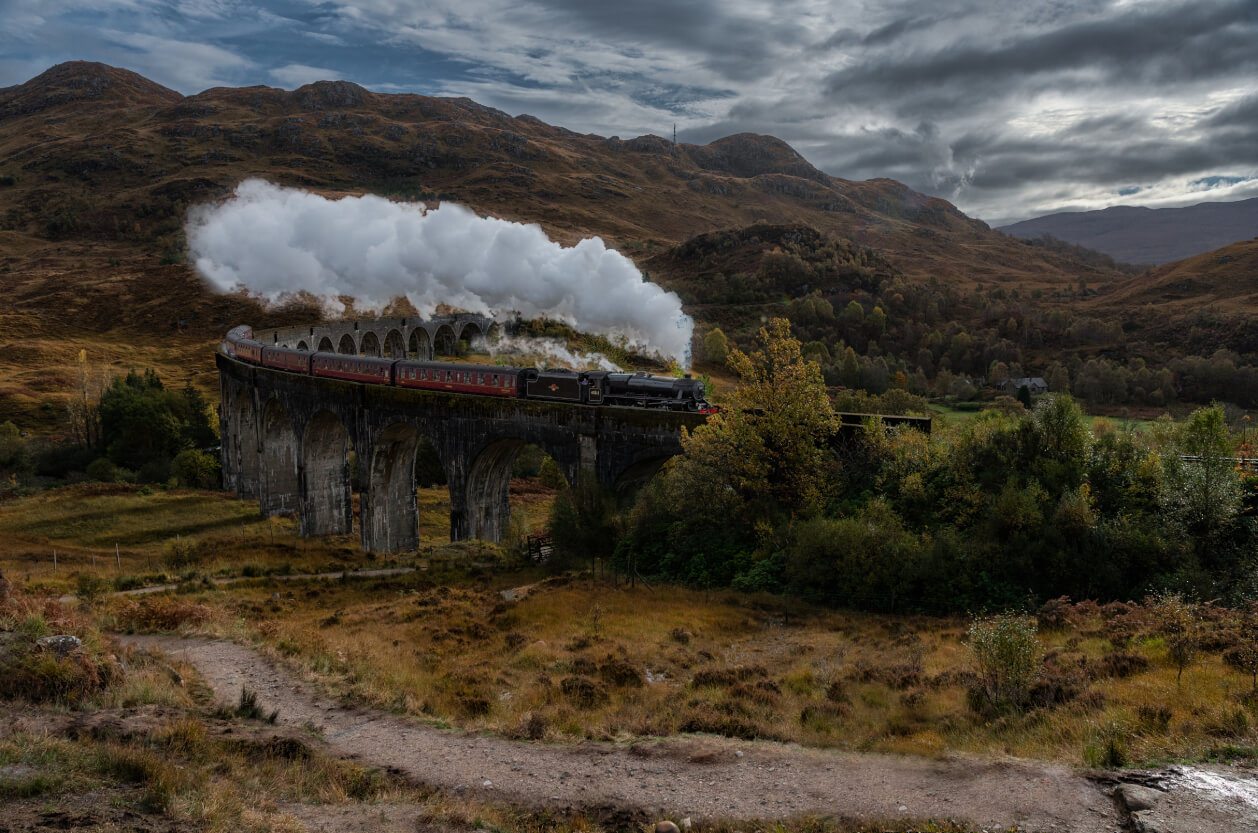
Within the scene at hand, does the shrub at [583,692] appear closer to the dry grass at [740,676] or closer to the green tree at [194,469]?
the dry grass at [740,676]

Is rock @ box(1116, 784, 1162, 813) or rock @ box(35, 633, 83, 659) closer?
rock @ box(1116, 784, 1162, 813)

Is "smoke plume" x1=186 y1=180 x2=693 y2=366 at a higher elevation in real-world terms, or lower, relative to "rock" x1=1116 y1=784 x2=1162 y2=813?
higher

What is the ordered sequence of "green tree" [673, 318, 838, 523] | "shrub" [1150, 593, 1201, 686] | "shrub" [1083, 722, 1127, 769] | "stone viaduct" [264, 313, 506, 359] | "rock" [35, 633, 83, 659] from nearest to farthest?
"shrub" [1083, 722, 1127, 769], "rock" [35, 633, 83, 659], "shrub" [1150, 593, 1201, 686], "green tree" [673, 318, 838, 523], "stone viaduct" [264, 313, 506, 359]

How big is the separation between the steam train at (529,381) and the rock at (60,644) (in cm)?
1763

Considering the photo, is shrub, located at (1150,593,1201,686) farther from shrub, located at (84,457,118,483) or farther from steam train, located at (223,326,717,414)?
shrub, located at (84,457,118,483)

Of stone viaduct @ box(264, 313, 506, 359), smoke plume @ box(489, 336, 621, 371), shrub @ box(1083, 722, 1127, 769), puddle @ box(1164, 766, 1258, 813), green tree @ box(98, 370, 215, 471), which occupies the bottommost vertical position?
shrub @ box(1083, 722, 1127, 769)

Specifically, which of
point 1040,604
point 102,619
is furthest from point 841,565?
point 102,619

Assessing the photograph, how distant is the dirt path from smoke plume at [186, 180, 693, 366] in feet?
112

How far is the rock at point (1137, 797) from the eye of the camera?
8742 millimetres

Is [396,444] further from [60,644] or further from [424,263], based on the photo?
[424,263]

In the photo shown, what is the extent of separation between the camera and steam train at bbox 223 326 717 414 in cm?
2691

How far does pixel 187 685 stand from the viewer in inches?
533

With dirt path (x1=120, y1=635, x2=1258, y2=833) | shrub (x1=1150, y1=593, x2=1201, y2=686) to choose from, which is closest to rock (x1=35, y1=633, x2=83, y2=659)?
dirt path (x1=120, y1=635, x2=1258, y2=833)

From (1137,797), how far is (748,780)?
15.7ft
